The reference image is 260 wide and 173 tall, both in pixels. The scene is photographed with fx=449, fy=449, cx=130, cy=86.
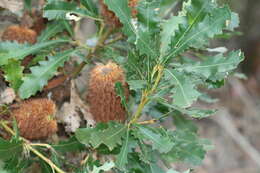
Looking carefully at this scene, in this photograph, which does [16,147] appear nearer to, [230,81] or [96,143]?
[96,143]

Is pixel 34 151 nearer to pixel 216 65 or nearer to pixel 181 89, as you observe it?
pixel 181 89

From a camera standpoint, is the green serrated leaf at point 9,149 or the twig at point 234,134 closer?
the green serrated leaf at point 9,149

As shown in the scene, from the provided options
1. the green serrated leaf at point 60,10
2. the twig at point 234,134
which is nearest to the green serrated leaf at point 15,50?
the green serrated leaf at point 60,10

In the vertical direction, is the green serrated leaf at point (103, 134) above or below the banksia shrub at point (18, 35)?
below

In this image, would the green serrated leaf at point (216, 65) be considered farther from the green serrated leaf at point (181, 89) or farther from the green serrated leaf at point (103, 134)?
the green serrated leaf at point (103, 134)

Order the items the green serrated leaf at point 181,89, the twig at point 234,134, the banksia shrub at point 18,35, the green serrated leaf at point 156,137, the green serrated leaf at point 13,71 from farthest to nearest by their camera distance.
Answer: the twig at point 234,134
the banksia shrub at point 18,35
the green serrated leaf at point 13,71
the green serrated leaf at point 156,137
the green serrated leaf at point 181,89

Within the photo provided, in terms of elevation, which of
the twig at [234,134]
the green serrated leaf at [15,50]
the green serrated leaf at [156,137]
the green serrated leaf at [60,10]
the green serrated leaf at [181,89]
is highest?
the green serrated leaf at [60,10]

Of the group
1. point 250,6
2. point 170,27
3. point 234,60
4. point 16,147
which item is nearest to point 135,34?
point 170,27

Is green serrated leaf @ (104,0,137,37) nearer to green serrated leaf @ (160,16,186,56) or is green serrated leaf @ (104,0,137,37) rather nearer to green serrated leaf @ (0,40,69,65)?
green serrated leaf @ (160,16,186,56)
